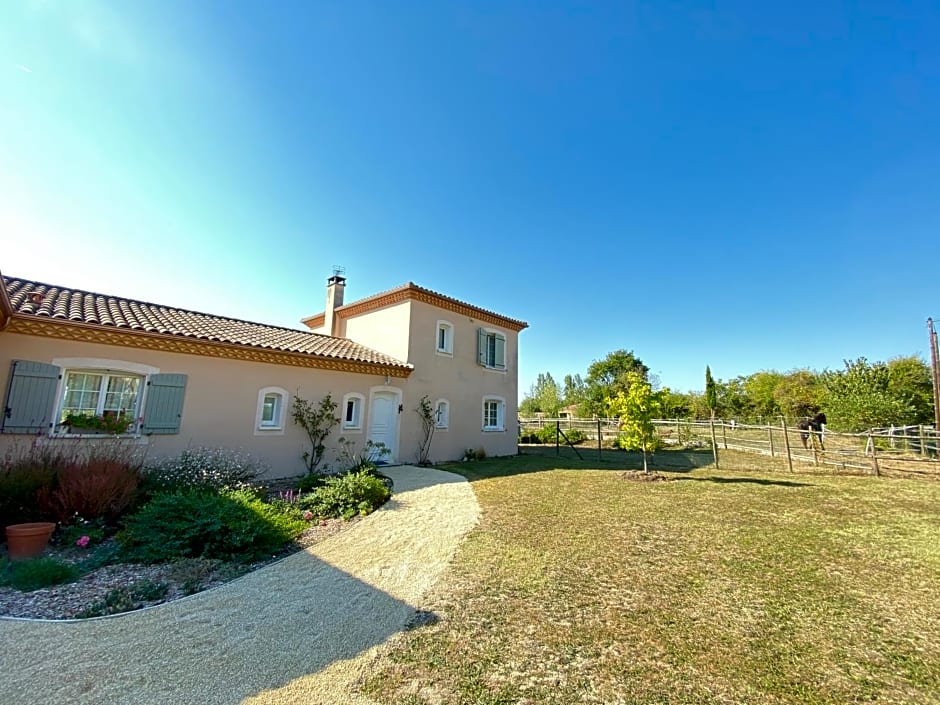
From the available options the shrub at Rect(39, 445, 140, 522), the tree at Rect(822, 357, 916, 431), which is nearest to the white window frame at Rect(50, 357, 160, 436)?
the shrub at Rect(39, 445, 140, 522)

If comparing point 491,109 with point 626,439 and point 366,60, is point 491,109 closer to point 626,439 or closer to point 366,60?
point 366,60

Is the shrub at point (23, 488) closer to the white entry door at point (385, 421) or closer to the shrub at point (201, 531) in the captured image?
the shrub at point (201, 531)

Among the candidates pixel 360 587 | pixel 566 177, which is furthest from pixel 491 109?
pixel 360 587

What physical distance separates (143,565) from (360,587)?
2.83 m

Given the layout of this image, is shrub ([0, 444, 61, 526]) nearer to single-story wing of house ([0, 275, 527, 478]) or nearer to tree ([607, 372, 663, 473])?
single-story wing of house ([0, 275, 527, 478])

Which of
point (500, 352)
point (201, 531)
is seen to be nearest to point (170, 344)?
point (201, 531)

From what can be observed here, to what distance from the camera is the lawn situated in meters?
2.69

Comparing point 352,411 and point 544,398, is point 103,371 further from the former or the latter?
point 544,398

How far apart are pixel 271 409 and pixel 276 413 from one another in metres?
0.17

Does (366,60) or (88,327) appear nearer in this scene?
(88,327)

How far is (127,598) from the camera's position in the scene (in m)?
3.74

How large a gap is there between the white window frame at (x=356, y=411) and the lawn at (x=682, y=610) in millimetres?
5880

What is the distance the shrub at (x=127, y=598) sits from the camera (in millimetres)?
3572

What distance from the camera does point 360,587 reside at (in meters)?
4.20
